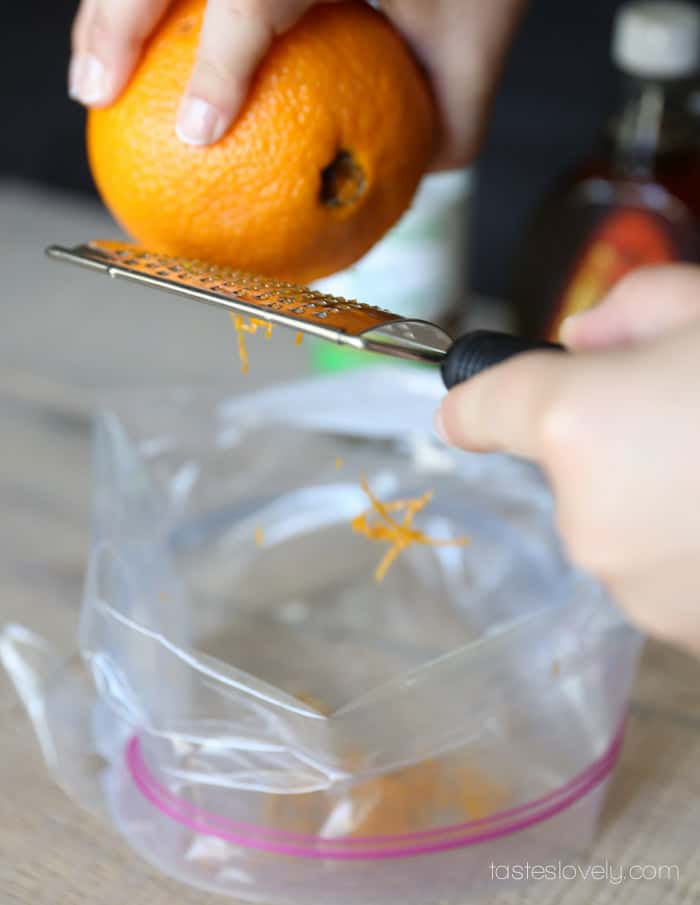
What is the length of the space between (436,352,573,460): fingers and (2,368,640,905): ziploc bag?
0.14 meters

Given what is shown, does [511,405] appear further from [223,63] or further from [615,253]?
[615,253]

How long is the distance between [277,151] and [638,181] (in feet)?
1.48

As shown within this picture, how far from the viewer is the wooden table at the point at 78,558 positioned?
1.62 feet

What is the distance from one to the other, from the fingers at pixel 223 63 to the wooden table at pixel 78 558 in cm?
30

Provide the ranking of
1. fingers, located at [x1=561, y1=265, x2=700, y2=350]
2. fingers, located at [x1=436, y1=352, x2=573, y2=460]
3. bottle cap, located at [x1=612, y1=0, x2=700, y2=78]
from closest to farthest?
fingers, located at [x1=436, y1=352, x2=573, y2=460], fingers, located at [x1=561, y1=265, x2=700, y2=350], bottle cap, located at [x1=612, y1=0, x2=700, y2=78]

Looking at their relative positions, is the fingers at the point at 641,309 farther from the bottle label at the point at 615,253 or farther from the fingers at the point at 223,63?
the bottle label at the point at 615,253

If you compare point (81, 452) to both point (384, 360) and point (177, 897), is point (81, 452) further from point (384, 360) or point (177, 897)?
point (177, 897)

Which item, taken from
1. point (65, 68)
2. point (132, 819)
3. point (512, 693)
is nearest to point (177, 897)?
point (132, 819)

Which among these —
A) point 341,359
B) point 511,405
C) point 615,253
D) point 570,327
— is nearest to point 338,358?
point 341,359

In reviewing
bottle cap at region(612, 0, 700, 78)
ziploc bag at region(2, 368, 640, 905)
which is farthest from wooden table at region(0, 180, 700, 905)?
bottle cap at region(612, 0, 700, 78)

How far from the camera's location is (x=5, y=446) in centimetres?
83

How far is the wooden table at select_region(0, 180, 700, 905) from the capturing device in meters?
0.49

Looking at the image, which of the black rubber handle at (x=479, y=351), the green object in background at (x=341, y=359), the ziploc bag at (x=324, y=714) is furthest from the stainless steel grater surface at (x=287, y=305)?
the green object in background at (x=341, y=359)

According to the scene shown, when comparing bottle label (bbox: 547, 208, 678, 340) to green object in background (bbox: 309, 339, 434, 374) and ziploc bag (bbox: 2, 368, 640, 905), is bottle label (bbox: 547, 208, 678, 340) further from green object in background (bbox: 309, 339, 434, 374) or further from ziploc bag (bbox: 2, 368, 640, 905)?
ziploc bag (bbox: 2, 368, 640, 905)
